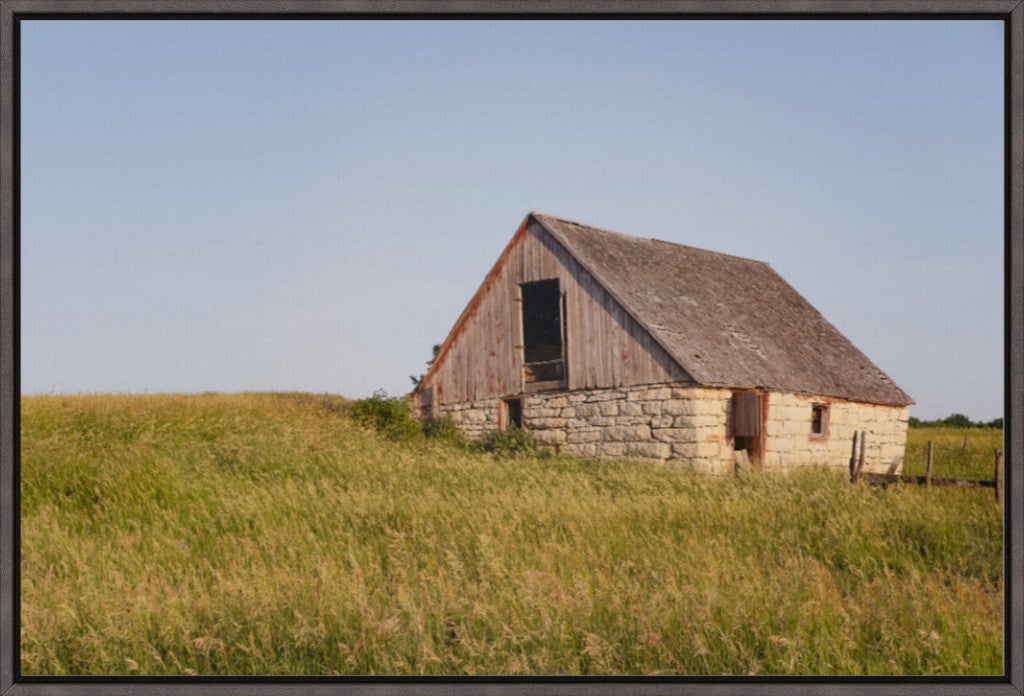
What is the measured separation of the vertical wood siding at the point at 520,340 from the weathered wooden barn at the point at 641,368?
3 centimetres

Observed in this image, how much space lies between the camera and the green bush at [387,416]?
21078 millimetres

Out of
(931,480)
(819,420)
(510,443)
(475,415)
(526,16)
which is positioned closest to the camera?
(526,16)

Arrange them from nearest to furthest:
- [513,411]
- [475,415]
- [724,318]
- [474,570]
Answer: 1. [474,570]
2. [513,411]
3. [475,415]
4. [724,318]

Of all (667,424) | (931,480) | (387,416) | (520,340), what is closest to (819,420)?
(667,424)

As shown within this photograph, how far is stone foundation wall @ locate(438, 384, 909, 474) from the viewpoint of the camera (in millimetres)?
17922

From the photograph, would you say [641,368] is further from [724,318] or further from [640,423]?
[724,318]

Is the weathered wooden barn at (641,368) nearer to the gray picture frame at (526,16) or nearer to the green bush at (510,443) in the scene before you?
the green bush at (510,443)

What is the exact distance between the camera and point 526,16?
16.7 feet

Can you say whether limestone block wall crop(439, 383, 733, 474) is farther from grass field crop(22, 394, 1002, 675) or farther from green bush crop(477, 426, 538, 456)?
grass field crop(22, 394, 1002, 675)

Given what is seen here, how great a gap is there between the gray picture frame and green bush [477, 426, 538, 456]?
14.4 metres

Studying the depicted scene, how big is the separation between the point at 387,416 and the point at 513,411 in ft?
9.65

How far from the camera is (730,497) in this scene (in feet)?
41.0

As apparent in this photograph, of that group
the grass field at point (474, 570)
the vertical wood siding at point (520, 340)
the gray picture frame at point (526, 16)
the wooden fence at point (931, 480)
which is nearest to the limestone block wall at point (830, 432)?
the vertical wood siding at point (520, 340)

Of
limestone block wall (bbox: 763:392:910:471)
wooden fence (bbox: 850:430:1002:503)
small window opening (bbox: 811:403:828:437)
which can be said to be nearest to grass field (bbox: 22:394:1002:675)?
wooden fence (bbox: 850:430:1002:503)
